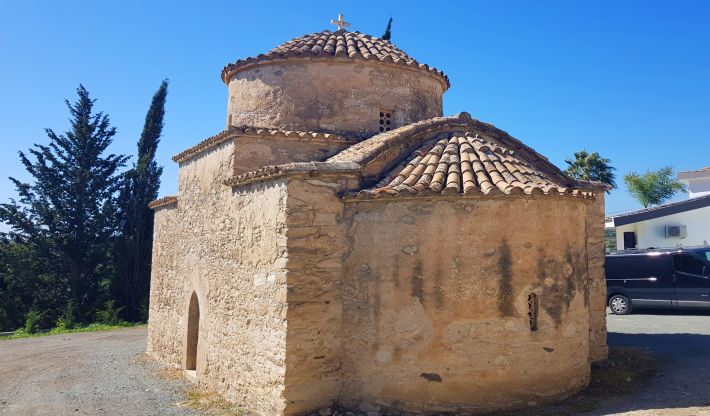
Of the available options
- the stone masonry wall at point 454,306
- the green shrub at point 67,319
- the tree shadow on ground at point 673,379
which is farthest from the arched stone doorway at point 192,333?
the green shrub at point 67,319

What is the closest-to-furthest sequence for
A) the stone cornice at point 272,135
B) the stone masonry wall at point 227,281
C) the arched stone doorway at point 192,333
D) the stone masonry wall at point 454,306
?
the stone masonry wall at point 454,306, the stone masonry wall at point 227,281, the stone cornice at point 272,135, the arched stone doorway at point 192,333

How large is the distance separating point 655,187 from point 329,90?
97.1 ft

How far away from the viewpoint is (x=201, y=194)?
376 inches

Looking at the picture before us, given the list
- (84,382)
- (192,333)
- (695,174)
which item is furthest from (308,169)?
(695,174)

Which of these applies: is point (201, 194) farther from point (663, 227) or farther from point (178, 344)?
point (663, 227)

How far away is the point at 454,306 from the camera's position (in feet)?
20.9

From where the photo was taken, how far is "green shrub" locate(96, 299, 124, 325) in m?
19.3

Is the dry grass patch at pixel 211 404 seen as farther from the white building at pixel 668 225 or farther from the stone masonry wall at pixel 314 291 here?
the white building at pixel 668 225

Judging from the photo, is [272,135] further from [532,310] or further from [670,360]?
[670,360]

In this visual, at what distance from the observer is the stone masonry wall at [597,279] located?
885 centimetres

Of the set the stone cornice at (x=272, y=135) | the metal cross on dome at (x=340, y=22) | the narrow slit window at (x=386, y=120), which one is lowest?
the stone cornice at (x=272, y=135)

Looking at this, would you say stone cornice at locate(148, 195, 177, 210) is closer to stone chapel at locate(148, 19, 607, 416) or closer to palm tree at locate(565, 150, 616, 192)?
stone chapel at locate(148, 19, 607, 416)

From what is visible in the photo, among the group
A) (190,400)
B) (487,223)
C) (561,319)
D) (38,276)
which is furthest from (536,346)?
(38,276)

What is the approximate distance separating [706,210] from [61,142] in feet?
83.1
